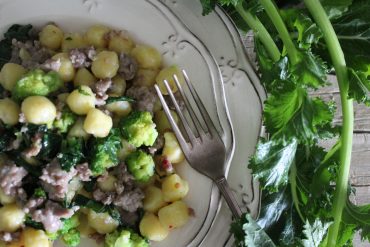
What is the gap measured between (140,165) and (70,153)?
23 centimetres

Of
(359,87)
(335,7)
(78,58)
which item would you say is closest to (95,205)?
(78,58)

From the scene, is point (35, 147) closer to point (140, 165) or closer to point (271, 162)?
point (140, 165)

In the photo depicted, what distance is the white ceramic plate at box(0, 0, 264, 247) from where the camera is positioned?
168 cm

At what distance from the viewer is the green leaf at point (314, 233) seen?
161cm

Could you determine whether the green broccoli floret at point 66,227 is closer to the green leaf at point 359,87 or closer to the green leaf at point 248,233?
the green leaf at point 248,233

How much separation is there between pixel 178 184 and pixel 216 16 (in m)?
0.61

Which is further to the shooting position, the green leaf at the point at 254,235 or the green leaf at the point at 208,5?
the green leaf at the point at 208,5

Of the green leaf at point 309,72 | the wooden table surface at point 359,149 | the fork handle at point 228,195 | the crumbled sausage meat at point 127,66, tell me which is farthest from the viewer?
the wooden table surface at point 359,149

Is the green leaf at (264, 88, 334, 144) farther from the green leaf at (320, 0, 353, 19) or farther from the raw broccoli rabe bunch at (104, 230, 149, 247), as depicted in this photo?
the raw broccoli rabe bunch at (104, 230, 149, 247)

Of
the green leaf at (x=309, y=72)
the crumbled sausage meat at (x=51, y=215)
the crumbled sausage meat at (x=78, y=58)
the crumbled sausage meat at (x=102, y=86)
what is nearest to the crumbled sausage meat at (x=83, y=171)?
the crumbled sausage meat at (x=51, y=215)

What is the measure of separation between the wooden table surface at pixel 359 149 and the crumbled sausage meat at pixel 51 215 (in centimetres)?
108

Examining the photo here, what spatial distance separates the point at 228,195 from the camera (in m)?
1.65

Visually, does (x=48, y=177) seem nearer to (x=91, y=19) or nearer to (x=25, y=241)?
(x=25, y=241)

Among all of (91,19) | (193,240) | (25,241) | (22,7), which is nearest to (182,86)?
(91,19)
